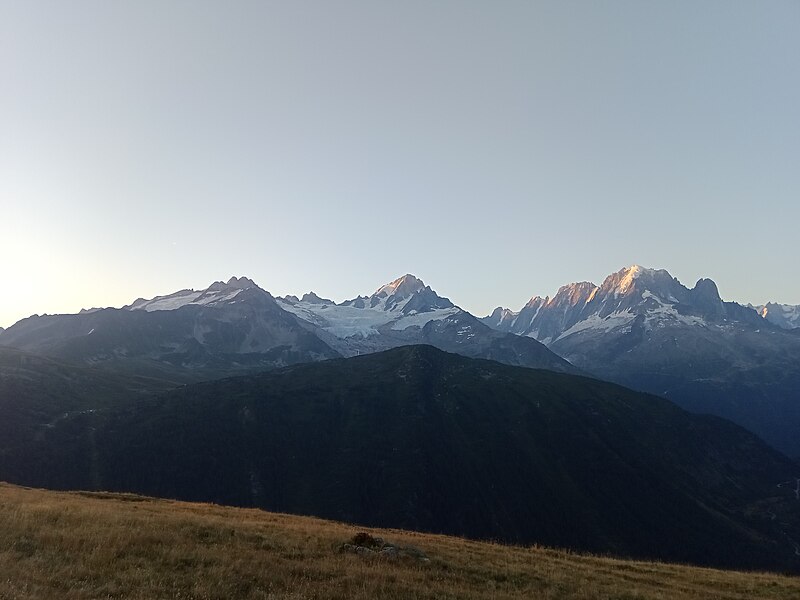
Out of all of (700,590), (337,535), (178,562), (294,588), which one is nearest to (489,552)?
(337,535)

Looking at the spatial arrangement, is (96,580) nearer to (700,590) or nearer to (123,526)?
(123,526)

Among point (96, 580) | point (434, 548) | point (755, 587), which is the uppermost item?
point (96, 580)

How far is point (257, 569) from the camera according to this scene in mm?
24000

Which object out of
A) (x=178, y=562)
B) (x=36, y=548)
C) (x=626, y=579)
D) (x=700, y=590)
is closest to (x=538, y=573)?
(x=626, y=579)

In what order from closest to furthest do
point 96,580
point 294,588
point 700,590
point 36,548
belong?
point 96,580, point 294,588, point 36,548, point 700,590

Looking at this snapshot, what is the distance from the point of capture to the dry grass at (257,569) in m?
20.6

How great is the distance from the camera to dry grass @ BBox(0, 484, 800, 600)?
2058 centimetres

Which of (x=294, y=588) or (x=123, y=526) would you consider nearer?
(x=294, y=588)

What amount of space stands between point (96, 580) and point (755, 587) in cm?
3676

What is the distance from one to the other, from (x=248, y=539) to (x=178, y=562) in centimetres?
668

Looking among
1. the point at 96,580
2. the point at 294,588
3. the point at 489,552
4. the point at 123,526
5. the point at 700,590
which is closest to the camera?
the point at 96,580

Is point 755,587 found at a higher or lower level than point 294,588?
lower

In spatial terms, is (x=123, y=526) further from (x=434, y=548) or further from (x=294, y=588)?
(x=434, y=548)

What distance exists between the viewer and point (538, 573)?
3012 centimetres
